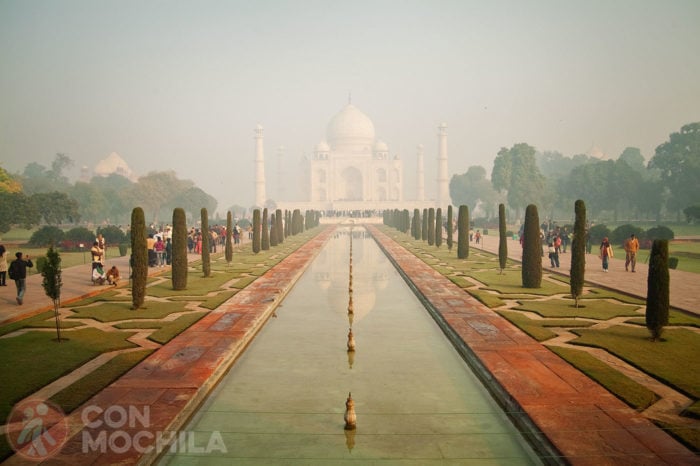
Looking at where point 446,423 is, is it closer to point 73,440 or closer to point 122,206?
point 73,440

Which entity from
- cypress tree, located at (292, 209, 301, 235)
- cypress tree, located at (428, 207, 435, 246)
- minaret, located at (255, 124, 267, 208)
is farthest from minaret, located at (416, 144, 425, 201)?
cypress tree, located at (428, 207, 435, 246)

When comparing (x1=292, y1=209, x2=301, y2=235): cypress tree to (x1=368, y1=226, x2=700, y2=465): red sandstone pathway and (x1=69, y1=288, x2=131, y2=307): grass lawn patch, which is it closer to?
(x1=69, y1=288, x2=131, y2=307): grass lawn patch

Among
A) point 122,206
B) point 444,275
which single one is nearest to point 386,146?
point 122,206

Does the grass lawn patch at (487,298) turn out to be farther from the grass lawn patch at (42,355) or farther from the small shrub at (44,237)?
the small shrub at (44,237)

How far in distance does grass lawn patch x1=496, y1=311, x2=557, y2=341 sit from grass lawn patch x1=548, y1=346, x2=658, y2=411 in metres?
0.64

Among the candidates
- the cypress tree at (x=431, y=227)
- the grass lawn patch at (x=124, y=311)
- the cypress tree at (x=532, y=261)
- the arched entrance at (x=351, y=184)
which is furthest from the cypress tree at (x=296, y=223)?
the arched entrance at (x=351, y=184)

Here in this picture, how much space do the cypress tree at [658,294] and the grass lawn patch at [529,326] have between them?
1331mm

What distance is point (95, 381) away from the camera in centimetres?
643

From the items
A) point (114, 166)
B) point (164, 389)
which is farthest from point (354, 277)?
point (114, 166)

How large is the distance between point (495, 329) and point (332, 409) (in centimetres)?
392

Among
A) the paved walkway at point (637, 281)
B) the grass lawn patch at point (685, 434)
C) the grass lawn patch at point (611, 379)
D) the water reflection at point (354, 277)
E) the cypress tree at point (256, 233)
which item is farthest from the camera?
the cypress tree at point (256, 233)

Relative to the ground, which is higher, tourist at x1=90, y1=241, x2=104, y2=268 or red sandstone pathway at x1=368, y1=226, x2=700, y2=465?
tourist at x1=90, y1=241, x2=104, y2=268

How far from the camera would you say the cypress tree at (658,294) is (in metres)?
8.31

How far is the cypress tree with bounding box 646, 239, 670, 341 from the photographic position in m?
8.31
